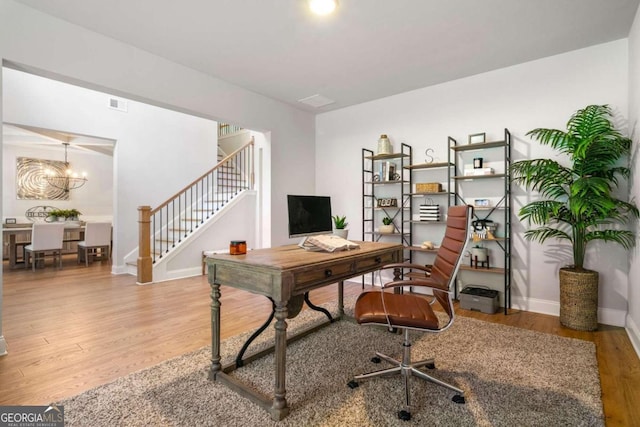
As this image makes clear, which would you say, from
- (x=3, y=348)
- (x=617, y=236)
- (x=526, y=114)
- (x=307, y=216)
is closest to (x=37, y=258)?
(x=3, y=348)

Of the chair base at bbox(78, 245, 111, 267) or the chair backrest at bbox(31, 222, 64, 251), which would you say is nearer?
the chair backrest at bbox(31, 222, 64, 251)

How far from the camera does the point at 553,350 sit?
8.00 ft

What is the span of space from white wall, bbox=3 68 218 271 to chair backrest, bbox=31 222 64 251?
48.2 inches

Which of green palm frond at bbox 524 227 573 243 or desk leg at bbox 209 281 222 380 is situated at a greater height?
green palm frond at bbox 524 227 573 243

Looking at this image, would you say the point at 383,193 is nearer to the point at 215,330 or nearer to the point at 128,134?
the point at 215,330

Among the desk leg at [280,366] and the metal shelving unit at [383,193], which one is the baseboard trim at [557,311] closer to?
the metal shelving unit at [383,193]

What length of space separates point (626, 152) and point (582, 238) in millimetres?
878

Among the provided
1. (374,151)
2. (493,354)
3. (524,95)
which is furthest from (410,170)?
(493,354)

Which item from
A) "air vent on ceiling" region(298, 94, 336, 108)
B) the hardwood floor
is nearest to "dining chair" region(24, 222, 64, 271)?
the hardwood floor

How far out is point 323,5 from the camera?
2.38m

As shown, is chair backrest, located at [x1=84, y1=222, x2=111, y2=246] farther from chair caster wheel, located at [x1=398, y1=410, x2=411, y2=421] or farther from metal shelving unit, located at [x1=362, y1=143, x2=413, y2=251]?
chair caster wheel, located at [x1=398, y1=410, x2=411, y2=421]

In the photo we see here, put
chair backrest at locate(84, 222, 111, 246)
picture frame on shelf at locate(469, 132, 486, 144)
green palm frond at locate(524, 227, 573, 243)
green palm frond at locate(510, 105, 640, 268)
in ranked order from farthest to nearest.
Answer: chair backrest at locate(84, 222, 111, 246) < picture frame on shelf at locate(469, 132, 486, 144) < green palm frond at locate(524, 227, 573, 243) < green palm frond at locate(510, 105, 640, 268)

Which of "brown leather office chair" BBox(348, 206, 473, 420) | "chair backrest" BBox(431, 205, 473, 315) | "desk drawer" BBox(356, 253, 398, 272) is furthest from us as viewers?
"desk drawer" BBox(356, 253, 398, 272)

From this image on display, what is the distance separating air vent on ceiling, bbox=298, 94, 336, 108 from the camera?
4508 millimetres
